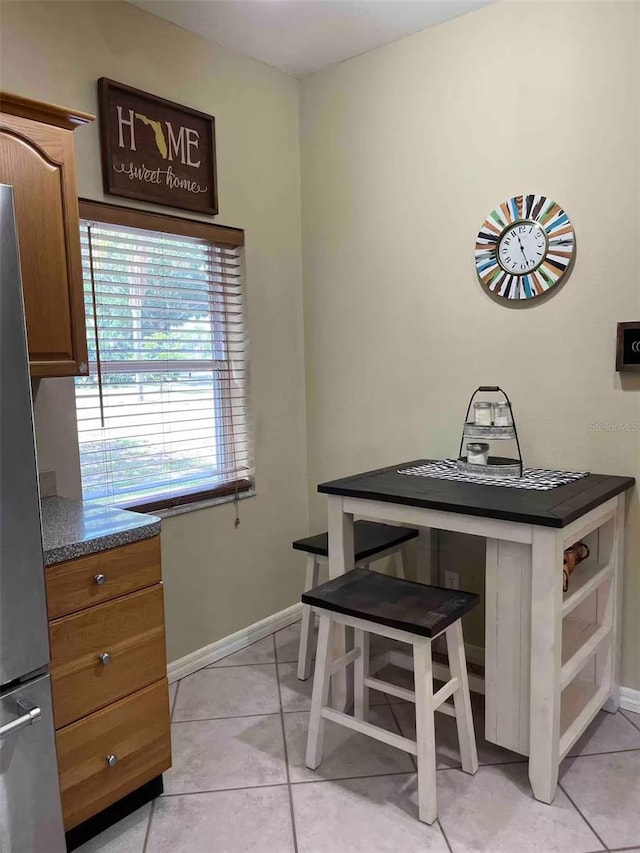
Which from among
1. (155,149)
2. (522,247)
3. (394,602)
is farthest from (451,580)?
(155,149)

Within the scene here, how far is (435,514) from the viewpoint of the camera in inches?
79.4

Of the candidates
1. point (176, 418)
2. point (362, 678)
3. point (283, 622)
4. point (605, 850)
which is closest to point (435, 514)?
point (362, 678)

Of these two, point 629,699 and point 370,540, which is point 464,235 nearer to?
point 370,540

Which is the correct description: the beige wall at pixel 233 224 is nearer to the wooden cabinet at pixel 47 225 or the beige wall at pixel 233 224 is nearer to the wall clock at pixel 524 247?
the wooden cabinet at pixel 47 225

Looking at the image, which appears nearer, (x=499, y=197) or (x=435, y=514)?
(x=435, y=514)

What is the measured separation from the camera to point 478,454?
240 centimetres

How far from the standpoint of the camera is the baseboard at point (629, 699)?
7.71 ft

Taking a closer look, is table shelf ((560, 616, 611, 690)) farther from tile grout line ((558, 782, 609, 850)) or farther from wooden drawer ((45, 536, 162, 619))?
wooden drawer ((45, 536, 162, 619))

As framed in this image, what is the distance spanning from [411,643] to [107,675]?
0.85m

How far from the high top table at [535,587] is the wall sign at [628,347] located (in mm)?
408

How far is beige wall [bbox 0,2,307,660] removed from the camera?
221 centimetres

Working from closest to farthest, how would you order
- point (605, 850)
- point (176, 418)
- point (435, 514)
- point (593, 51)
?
point (605, 850), point (435, 514), point (593, 51), point (176, 418)

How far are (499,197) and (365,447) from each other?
1253 mm

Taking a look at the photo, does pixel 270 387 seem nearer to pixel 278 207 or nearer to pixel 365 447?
pixel 365 447
